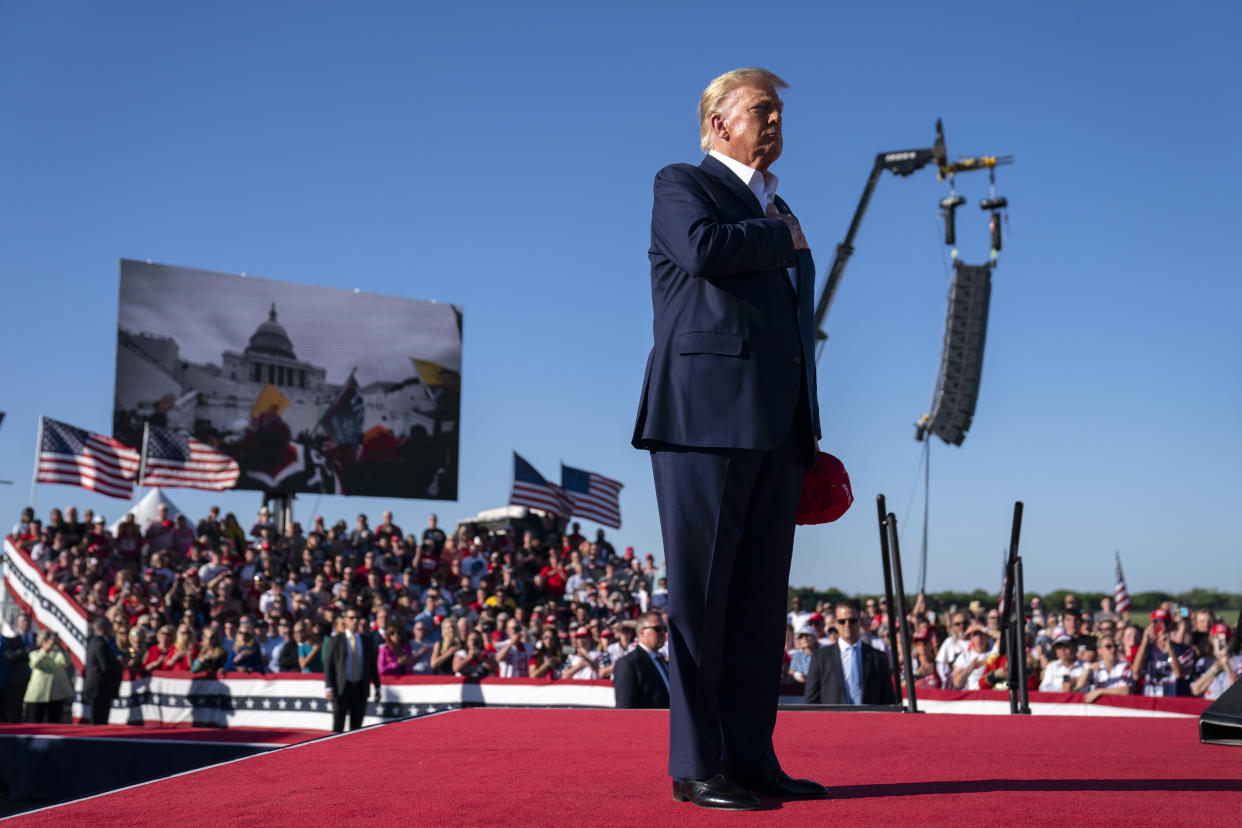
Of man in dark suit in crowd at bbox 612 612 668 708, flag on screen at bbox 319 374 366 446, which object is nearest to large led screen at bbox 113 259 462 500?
flag on screen at bbox 319 374 366 446

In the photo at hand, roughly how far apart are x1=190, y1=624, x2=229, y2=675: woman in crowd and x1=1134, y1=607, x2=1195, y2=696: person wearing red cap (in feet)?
31.1

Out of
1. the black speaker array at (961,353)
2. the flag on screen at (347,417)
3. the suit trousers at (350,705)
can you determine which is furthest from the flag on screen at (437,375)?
the suit trousers at (350,705)

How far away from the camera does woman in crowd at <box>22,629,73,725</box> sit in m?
12.8

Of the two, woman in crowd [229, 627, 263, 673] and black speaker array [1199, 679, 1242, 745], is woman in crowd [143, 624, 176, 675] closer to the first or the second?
woman in crowd [229, 627, 263, 673]

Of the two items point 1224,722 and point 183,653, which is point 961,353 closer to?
point 183,653

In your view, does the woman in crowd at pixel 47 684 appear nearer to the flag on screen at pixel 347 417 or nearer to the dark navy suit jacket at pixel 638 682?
the dark navy suit jacket at pixel 638 682

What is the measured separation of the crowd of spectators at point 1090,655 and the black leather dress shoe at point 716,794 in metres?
5.45

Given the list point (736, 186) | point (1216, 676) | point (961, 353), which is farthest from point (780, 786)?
point (961, 353)

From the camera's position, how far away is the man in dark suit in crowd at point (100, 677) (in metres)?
12.8

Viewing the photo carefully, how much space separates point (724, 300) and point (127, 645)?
13.8 m

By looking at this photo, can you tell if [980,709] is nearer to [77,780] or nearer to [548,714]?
[548,714]

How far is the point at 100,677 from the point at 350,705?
136 inches

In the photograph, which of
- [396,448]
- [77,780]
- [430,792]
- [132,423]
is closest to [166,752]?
[77,780]

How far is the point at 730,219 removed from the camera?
254 cm
